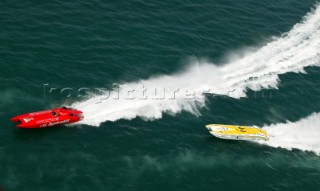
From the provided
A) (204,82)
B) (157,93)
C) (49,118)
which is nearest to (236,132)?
(204,82)

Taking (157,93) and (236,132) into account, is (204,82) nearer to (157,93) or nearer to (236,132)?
(157,93)

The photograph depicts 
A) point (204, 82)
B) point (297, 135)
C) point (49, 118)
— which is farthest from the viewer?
point (204, 82)

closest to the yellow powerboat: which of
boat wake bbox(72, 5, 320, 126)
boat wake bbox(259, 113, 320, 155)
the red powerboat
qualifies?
boat wake bbox(259, 113, 320, 155)

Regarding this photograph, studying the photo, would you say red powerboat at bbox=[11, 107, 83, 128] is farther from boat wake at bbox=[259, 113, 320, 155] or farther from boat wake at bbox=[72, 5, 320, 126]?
boat wake at bbox=[259, 113, 320, 155]

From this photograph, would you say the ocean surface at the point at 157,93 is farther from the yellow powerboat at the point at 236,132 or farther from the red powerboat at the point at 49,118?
the yellow powerboat at the point at 236,132

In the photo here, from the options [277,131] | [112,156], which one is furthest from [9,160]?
[277,131]

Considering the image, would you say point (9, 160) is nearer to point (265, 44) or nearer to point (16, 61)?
point (16, 61)
